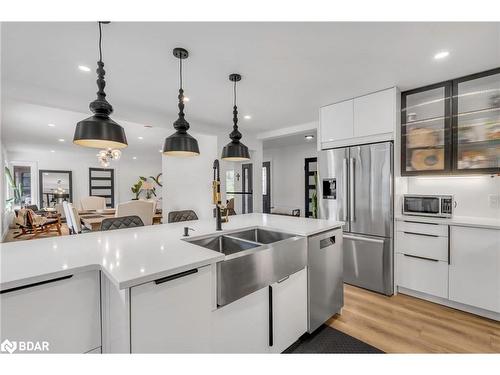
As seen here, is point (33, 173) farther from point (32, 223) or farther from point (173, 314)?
point (173, 314)

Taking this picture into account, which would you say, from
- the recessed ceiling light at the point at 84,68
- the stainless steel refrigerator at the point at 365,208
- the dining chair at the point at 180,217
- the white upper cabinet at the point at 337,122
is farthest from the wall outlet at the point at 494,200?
the recessed ceiling light at the point at 84,68

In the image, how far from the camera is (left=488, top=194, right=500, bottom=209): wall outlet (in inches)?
96.1

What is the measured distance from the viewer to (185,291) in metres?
1.12

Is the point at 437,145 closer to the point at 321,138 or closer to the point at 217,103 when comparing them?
the point at 321,138

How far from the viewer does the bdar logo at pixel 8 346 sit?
3.13 feet

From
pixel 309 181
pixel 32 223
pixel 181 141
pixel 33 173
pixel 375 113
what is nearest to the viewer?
pixel 181 141

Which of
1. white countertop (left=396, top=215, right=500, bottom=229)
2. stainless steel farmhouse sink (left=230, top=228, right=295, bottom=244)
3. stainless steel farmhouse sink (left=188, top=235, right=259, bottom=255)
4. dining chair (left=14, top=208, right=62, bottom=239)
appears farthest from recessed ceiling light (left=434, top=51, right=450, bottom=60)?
dining chair (left=14, top=208, right=62, bottom=239)

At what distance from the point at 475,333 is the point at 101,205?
822 cm

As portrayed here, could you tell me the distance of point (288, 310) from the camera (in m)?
1.69

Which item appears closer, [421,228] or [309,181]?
[421,228]

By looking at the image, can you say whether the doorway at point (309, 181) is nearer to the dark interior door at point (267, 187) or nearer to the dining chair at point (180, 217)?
the dark interior door at point (267, 187)

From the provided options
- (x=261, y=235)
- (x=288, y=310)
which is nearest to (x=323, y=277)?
(x=288, y=310)

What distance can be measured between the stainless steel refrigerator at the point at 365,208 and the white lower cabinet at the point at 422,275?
120mm

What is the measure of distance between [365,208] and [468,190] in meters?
1.12
